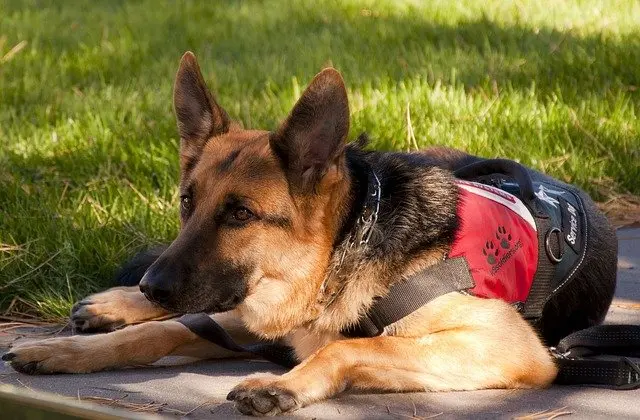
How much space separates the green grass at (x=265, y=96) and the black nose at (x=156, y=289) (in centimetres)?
137

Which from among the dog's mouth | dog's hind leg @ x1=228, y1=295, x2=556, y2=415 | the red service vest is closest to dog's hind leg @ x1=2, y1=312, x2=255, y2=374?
the dog's mouth

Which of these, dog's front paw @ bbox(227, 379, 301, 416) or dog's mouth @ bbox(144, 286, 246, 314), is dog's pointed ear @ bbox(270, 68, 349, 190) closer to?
dog's mouth @ bbox(144, 286, 246, 314)

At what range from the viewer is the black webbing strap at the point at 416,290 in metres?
3.67

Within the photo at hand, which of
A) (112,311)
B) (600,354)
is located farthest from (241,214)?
(600,354)

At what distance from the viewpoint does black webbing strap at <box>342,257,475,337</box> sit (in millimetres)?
3666

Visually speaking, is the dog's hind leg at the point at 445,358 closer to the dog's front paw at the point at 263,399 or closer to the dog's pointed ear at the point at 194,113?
the dog's front paw at the point at 263,399

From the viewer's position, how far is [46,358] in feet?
12.5

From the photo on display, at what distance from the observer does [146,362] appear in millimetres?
3990

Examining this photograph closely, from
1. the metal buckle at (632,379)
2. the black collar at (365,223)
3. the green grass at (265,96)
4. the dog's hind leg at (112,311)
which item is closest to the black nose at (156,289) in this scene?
the black collar at (365,223)

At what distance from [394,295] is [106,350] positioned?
1069 millimetres

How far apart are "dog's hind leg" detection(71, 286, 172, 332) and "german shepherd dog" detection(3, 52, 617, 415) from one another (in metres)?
0.49

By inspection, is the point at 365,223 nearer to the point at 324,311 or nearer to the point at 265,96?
the point at 324,311

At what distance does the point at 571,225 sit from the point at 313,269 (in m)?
1.11

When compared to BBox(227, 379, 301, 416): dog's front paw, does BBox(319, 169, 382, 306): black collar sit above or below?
above
